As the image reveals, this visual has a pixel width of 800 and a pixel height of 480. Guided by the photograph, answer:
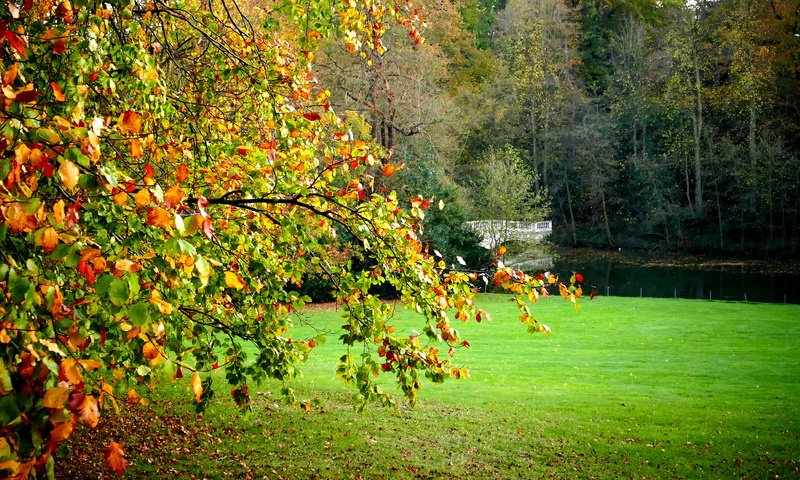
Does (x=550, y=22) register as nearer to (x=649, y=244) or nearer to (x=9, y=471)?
(x=649, y=244)

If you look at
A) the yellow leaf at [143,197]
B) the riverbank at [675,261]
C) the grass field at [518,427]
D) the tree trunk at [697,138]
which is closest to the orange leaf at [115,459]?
the yellow leaf at [143,197]

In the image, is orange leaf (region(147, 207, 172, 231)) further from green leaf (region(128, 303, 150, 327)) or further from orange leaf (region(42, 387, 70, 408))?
orange leaf (region(42, 387, 70, 408))

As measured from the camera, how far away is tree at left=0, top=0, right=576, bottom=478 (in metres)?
2.28

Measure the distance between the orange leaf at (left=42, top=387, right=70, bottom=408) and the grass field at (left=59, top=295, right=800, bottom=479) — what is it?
4138 millimetres

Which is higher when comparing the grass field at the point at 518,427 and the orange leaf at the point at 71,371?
the orange leaf at the point at 71,371

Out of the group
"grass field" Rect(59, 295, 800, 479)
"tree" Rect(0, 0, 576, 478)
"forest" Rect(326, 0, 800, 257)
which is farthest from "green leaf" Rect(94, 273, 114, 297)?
"forest" Rect(326, 0, 800, 257)

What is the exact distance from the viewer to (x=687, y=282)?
122 feet

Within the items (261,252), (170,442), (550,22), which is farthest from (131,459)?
(550,22)

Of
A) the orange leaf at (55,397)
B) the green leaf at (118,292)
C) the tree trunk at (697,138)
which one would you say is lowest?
the orange leaf at (55,397)

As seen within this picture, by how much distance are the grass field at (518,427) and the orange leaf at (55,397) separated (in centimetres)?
414

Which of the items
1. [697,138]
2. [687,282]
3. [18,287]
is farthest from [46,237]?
[697,138]

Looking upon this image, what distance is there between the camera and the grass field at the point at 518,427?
792 cm

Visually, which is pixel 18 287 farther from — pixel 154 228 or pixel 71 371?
pixel 154 228

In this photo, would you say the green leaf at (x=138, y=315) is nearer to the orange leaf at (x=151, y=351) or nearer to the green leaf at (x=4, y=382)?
the orange leaf at (x=151, y=351)
